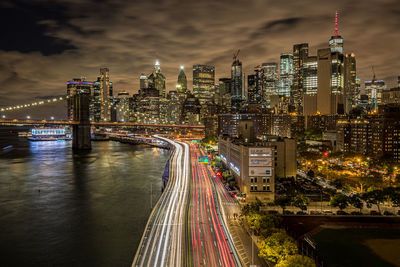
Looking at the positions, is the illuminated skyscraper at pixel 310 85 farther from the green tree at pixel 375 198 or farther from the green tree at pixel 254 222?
the green tree at pixel 254 222

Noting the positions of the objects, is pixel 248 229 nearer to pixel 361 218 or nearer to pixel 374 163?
pixel 361 218

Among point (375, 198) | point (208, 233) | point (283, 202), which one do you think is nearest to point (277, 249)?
point (208, 233)

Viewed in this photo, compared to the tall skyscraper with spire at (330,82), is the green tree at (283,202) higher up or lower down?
lower down

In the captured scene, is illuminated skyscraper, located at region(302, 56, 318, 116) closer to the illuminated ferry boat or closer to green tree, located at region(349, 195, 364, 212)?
the illuminated ferry boat

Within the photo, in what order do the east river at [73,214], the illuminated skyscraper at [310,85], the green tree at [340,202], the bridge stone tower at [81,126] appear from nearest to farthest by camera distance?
the east river at [73,214]
the green tree at [340,202]
the bridge stone tower at [81,126]
the illuminated skyscraper at [310,85]

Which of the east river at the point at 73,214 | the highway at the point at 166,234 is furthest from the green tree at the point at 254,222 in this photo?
the east river at the point at 73,214

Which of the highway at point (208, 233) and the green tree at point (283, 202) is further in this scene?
the green tree at point (283, 202)

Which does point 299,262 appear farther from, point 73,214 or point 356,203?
→ point 73,214
